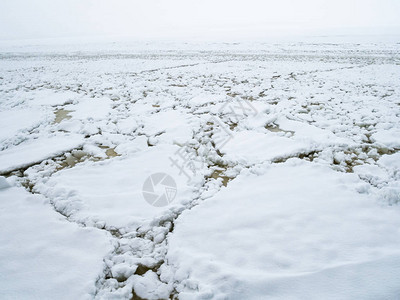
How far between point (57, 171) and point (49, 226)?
0.89 meters

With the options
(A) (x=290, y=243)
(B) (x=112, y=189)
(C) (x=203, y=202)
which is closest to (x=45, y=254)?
(B) (x=112, y=189)

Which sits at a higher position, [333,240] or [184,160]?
[184,160]

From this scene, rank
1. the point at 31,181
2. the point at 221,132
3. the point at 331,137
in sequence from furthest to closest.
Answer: the point at 221,132
the point at 331,137
the point at 31,181

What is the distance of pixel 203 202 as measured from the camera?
83.8 inches

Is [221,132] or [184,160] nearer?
[184,160]

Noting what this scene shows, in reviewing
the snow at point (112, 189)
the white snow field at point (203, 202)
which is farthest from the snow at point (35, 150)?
the snow at point (112, 189)

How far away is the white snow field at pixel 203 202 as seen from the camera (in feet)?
4.86

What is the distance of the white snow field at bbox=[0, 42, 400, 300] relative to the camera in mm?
1482

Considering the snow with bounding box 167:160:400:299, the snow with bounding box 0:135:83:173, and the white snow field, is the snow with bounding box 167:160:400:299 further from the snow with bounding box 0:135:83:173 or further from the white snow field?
the snow with bounding box 0:135:83:173

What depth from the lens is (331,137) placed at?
10.3 ft

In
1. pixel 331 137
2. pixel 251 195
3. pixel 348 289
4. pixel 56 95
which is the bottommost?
pixel 348 289

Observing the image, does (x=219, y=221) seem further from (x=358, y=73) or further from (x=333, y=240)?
(x=358, y=73)

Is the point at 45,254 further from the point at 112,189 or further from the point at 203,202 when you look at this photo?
the point at 203,202

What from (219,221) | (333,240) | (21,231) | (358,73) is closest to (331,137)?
(333,240)
